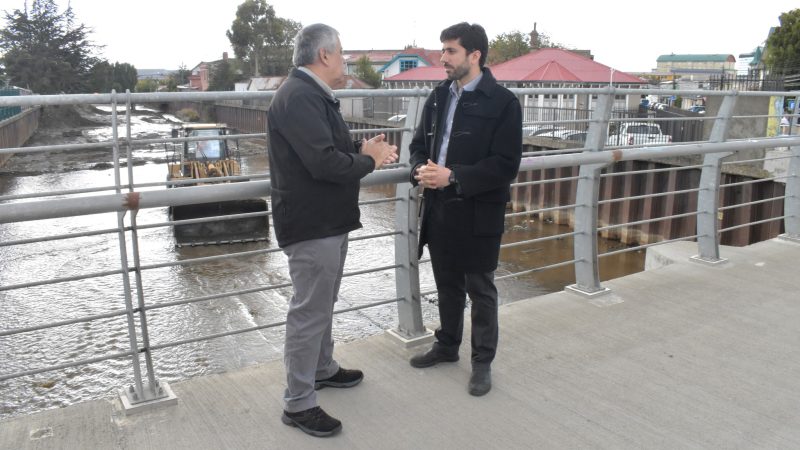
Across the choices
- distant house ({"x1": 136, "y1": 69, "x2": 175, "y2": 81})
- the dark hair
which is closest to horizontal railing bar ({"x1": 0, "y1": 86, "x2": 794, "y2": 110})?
the dark hair

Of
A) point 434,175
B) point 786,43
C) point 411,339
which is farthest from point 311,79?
point 786,43

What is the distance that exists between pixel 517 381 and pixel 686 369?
0.94 meters

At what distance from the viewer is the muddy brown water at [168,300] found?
9062mm

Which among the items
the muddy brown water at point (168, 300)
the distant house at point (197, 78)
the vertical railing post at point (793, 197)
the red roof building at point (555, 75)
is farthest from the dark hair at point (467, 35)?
the distant house at point (197, 78)

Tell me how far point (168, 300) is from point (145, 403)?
375 inches

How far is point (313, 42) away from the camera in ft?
8.63

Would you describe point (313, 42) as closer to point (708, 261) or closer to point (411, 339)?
point (411, 339)

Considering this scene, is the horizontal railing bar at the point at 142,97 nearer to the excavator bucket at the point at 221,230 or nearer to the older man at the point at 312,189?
the older man at the point at 312,189

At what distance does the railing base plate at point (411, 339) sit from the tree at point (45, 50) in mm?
66908

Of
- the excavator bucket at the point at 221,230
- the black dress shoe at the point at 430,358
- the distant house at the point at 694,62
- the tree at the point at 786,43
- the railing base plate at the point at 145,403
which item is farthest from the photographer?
the distant house at the point at 694,62

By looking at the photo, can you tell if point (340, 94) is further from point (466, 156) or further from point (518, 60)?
point (518, 60)

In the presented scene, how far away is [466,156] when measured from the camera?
10.2 ft

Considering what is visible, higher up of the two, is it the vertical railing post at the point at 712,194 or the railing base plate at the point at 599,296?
the vertical railing post at the point at 712,194

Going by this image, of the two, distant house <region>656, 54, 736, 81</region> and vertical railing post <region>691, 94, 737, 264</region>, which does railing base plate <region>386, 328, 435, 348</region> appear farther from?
distant house <region>656, 54, 736, 81</region>
